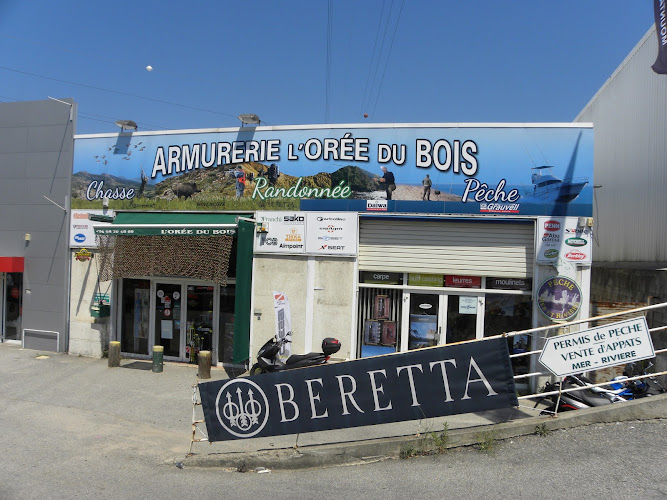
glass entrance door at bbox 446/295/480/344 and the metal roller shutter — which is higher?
the metal roller shutter

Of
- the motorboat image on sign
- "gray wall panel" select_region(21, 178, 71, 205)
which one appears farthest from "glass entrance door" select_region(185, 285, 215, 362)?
the motorboat image on sign

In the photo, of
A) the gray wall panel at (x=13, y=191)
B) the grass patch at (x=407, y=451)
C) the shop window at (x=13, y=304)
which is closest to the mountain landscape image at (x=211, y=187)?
the gray wall panel at (x=13, y=191)

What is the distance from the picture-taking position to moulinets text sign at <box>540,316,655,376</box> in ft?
18.8

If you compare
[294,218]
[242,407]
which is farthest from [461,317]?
[242,407]

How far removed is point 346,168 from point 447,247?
110 inches

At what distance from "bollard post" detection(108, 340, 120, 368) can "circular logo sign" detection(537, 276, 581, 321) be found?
370 inches

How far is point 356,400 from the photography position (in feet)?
19.7

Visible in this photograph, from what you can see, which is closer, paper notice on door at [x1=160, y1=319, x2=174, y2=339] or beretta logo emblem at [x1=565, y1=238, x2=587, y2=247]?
beretta logo emblem at [x1=565, y1=238, x2=587, y2=247]

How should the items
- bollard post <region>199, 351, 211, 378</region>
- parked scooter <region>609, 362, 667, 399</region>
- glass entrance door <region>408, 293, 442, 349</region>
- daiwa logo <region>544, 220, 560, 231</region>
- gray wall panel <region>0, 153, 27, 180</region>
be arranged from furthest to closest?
1. gray wall panel <region>0, 153, 27, 180</region>
2. bollard post <region>199, 351, 211, 378</region>
3. glass entrance door <region>408, 293, 442, 349</region>
4. daiwa logo <region>544, 220, 560, 231</region>
5. parked scooter <region>609, 362, 667, 399</region>

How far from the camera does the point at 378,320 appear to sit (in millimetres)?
10766

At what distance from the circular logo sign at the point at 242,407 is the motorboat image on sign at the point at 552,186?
690 centimetres

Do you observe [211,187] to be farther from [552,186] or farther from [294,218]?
[552,186]

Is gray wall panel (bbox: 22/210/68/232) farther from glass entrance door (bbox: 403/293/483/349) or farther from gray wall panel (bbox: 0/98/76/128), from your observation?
glass entrance door (bbox: 403/293/483/349)

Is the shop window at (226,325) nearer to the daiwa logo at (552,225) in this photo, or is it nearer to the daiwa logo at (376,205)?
the daiwa logo at (376,205)
